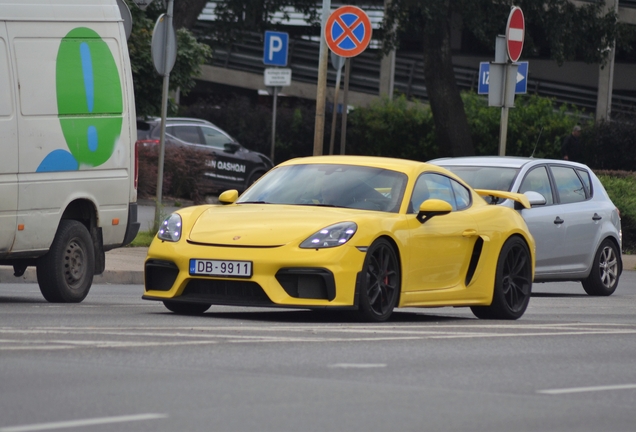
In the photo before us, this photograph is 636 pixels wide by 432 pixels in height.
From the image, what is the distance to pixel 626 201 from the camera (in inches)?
916

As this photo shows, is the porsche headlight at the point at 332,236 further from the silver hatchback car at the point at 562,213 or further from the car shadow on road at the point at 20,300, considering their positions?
the silver hatchback car at the point at 562,213

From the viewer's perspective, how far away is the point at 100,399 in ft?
21.3

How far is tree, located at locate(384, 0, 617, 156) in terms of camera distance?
110 feet

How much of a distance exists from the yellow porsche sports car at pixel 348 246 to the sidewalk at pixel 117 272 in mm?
4440

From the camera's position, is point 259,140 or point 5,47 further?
point 259,140

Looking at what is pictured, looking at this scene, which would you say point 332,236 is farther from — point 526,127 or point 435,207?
point 526,127

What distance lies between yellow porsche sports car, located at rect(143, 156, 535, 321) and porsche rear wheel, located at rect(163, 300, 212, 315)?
0.01 m

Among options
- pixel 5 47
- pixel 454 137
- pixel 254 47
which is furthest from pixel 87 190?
pixel 254 47

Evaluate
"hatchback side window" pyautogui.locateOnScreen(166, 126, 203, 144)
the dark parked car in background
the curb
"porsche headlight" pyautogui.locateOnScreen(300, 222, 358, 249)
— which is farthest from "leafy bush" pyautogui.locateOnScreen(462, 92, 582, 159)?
"porsche headlight" pyautogui.locateOnScreen(300, 222, 358, 249)

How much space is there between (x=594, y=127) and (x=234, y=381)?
95.3 feet

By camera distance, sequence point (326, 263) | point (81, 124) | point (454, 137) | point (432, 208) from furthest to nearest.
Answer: point (454, 137) → point (81, 124) → point (432, 208) → point (326, 263)

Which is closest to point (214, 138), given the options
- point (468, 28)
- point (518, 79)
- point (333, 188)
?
point (468, 28)

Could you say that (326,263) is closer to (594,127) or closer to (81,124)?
(81,124)

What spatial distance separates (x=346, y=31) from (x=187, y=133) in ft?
33.5
